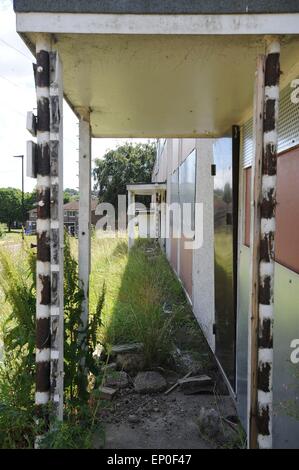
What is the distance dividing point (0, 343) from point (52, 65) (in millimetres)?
3631

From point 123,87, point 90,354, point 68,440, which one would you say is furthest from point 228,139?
point 68,440

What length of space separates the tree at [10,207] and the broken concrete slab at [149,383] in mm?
58429

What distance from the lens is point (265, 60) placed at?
230cm

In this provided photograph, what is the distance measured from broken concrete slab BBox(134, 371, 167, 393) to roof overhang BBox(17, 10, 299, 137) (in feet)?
8.89

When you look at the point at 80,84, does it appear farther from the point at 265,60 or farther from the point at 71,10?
the point at 265,60

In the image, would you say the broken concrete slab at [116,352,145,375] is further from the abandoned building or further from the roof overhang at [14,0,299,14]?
the roof overhang at [14,0,299,14]

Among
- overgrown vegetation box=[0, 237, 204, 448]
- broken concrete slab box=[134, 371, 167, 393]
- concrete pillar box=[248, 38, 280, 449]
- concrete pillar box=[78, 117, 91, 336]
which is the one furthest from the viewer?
broken concrete slab box=[134, 371, 167, 393]

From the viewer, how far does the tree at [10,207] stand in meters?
62.4

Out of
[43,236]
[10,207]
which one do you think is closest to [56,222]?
[43,236]

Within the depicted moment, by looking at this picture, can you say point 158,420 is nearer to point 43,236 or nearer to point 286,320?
point 286,320

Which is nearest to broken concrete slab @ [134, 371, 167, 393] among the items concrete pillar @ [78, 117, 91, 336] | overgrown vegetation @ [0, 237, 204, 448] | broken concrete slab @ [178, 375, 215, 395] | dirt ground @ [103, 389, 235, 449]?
dirt ground @ [103, 389, 235, 449]

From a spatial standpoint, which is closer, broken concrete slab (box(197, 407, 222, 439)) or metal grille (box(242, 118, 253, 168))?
broken concrete slab (box(197, 407, 222, 439))

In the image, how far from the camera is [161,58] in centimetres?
254

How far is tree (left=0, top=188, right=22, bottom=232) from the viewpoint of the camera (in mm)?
62406
